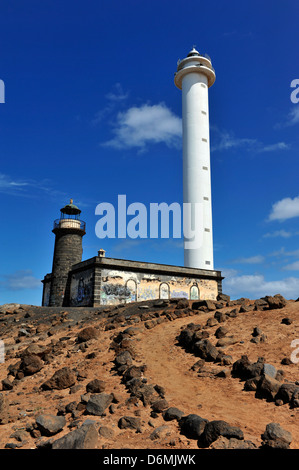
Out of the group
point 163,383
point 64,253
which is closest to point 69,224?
point 64,253

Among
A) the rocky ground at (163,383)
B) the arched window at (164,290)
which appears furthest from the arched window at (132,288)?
the rocky ground at (163,383)

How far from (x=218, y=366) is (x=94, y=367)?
3.90 meters

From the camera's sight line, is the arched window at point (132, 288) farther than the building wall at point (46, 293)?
No

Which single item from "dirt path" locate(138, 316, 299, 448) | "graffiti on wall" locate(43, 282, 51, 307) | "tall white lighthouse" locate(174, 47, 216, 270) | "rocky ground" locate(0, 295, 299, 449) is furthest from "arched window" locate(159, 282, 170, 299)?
"dirt path" locate(138, 316, 299, 448)

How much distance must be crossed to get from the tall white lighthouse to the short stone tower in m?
10.1

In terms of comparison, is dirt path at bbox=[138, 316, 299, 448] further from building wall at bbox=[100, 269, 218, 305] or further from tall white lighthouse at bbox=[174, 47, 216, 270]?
tall white lighthouse at bbox=[174, 47, 216, 270]

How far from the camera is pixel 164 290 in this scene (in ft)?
95.9

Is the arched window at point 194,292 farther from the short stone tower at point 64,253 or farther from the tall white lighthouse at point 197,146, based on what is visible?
the short stone tower at point 64,253

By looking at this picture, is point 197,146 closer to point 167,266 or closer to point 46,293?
point 167,266

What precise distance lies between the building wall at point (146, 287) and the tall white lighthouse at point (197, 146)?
2.74 m

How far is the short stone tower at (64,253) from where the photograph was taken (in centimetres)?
3066

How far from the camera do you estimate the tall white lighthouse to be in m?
33.9

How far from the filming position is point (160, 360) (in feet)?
37.8
